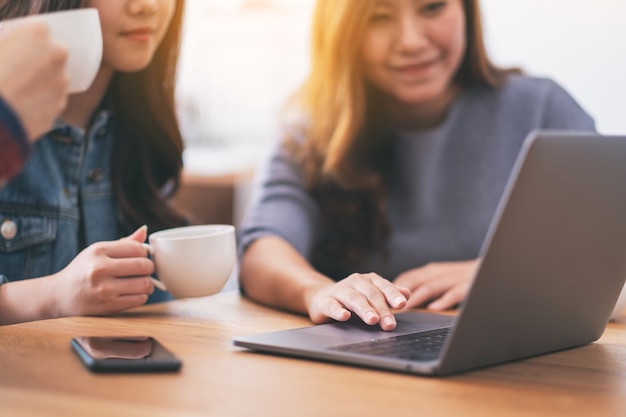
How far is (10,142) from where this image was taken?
67cm

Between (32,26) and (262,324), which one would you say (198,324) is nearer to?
(262,324)

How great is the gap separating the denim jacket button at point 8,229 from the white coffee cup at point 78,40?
1.55 feet

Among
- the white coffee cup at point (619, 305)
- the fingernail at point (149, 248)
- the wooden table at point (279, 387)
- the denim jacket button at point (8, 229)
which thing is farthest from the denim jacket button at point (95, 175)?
the white coffee cup at point (619, 305)

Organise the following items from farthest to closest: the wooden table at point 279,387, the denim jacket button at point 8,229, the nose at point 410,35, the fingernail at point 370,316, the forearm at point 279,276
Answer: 1. the nose at point 410,35
2. the denim jacket button at point 8,229
3. the forearm at point 279,276
4. the fingernail at point 370,316
5. the wooden table at point 279,387

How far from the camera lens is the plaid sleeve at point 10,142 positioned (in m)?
0.66

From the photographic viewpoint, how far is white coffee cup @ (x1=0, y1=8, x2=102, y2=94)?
0.84 m

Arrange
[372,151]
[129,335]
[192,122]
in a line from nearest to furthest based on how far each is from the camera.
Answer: [129,335] → [372,151] → [192,122]

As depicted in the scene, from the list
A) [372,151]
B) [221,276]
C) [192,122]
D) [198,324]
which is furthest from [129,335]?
[192,122]

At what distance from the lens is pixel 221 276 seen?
1.11 metres

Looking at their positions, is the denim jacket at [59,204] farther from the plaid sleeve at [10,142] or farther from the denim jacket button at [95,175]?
the plaid sleeve at [10,142]

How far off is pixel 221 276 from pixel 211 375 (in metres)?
0.38

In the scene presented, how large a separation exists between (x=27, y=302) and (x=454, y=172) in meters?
0.91

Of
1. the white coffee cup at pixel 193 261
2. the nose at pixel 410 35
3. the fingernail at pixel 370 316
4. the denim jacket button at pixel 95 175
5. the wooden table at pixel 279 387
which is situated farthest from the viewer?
the nose at pixel 410 35

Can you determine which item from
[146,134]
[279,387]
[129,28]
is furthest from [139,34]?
[279,387]
